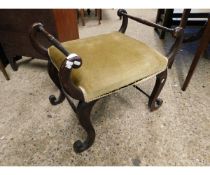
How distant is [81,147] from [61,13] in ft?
2.70

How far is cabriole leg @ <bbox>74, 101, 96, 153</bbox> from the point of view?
2.54ft

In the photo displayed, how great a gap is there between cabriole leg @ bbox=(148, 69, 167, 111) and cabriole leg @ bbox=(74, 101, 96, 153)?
1.30 feet

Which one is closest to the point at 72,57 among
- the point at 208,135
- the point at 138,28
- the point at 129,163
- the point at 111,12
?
the point at 129,163

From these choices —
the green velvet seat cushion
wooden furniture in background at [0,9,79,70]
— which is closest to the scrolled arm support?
the green velvet seat cushion

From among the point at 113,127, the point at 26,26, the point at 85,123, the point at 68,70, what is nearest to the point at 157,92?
the point at 113,127

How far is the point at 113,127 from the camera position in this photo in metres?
1.08

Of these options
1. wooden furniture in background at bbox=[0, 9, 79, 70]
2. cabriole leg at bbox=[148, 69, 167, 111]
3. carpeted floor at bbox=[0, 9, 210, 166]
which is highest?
wooden furniture in background at bbox=[0, 9, 79, 70]

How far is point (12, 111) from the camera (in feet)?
3.92

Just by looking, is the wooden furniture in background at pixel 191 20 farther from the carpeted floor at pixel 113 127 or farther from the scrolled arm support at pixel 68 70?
the scrolled arm support at pixel 68 70

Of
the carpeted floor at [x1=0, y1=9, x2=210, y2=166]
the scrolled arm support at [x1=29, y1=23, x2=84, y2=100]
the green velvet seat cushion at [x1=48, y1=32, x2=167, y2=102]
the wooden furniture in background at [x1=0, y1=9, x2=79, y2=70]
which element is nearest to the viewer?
the scrolled arm support at [x1=29, y1=23, x2=84, y2=100]

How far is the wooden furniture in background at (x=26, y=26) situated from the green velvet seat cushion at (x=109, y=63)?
13.2 inches

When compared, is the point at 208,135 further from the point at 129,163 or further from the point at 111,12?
the point at 111,12

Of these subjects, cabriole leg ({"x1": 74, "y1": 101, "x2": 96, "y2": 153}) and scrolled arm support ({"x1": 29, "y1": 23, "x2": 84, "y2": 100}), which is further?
cabriole leg ({"x1": 74, "y1": 101, "x2": 96, "y2": 153})

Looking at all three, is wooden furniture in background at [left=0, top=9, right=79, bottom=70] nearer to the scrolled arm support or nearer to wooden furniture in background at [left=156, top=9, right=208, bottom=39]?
the scrolled arm support
